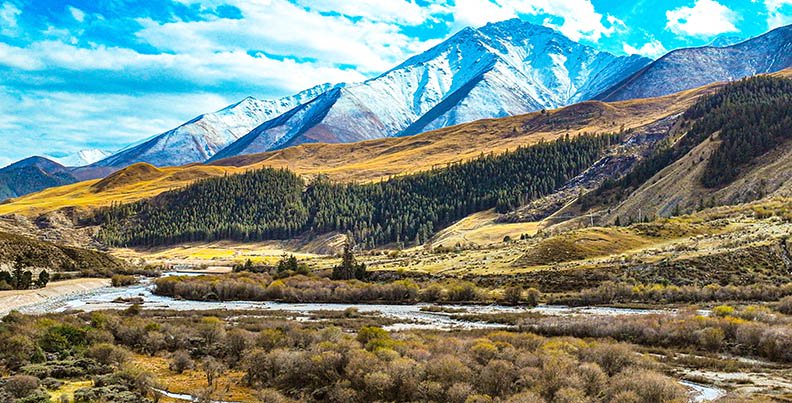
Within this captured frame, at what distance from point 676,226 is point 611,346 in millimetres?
68920

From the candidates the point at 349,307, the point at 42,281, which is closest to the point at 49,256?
the point at 42,281

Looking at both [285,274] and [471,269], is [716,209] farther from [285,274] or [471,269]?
[285,274]

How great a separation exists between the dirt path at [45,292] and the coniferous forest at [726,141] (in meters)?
124

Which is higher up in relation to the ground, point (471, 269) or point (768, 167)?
point (768, 167)

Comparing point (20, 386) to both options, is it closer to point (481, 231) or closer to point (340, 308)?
point (340, 308)

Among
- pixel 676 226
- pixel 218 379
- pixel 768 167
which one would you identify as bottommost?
pixel 218 379

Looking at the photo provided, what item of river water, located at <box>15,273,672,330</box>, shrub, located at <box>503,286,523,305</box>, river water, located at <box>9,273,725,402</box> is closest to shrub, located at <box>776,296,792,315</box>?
river water, located at <box>9,273,725,402</box>

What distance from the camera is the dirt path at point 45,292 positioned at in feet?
250

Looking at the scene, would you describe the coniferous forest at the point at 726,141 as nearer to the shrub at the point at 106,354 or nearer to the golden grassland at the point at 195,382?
the golden grassland at the point at 195,382

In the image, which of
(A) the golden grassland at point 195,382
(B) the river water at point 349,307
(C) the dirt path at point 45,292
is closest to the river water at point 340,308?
(B) the river water at point 349,307

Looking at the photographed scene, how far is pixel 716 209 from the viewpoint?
109 meters

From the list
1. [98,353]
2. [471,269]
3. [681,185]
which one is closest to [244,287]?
[471,269]

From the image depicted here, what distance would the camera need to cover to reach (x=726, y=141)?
14900cm

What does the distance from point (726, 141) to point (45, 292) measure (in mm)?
152163
